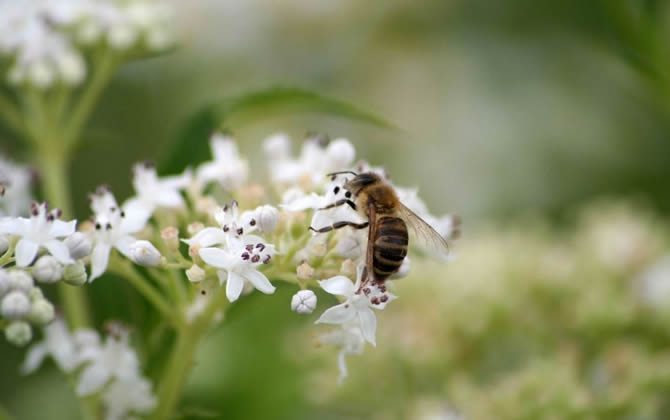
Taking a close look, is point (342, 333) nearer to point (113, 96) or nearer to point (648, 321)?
point (648, 321)

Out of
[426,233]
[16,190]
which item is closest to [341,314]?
[426,233]

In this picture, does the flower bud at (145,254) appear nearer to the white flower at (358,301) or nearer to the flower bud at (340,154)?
the white flower at (358,301)

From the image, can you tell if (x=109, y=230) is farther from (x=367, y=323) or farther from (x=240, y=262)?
(x=367, y=323)

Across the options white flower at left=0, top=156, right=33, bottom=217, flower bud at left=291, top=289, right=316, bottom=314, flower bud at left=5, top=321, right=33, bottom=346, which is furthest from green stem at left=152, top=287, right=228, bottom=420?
white flower at left=0, top=156, right=33, bottom=217

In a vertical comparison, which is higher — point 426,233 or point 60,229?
point 426,233

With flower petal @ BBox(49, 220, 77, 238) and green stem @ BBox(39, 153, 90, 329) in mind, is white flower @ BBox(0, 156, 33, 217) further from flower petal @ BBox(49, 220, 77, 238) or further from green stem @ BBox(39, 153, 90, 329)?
flower petal @ BBox(49, 220, 77, 238)
